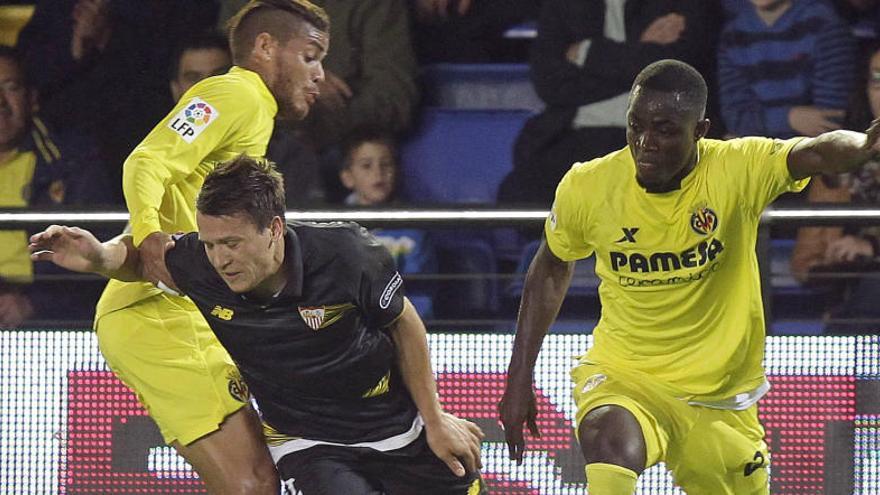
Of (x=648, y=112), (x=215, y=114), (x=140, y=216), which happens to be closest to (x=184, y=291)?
(x=140, y=216)

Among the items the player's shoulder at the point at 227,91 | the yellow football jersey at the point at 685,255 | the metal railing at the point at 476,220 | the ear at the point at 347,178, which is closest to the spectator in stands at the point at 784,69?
the metal railing at the point at 476,220

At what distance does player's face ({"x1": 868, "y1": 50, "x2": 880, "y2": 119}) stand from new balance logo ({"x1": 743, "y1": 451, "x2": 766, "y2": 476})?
2.44 m

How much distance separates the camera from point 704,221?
4332 mm

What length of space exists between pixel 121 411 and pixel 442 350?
4.03 ft

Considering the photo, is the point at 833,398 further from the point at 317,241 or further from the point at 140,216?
the point at 140,216

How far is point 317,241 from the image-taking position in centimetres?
387

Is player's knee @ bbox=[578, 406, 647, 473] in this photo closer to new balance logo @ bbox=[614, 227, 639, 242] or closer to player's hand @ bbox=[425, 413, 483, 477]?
player's hand @ bbox=[425, 413, 483, 477]

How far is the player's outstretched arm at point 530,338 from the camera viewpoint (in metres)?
4.46

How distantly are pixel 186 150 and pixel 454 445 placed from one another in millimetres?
1191

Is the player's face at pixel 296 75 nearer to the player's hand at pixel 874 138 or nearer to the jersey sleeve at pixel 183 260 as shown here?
the jersey sleeve at pixel 183 260

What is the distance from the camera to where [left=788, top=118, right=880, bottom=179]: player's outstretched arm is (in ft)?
12.5

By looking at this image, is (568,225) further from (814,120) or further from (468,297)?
(814,120)

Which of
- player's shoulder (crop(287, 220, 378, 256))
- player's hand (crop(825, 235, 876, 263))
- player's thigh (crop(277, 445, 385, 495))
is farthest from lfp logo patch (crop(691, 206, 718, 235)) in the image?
player's hand (crop(825, 235, 876, 263))

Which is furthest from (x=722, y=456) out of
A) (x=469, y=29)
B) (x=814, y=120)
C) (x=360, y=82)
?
(x=469, y=29)
